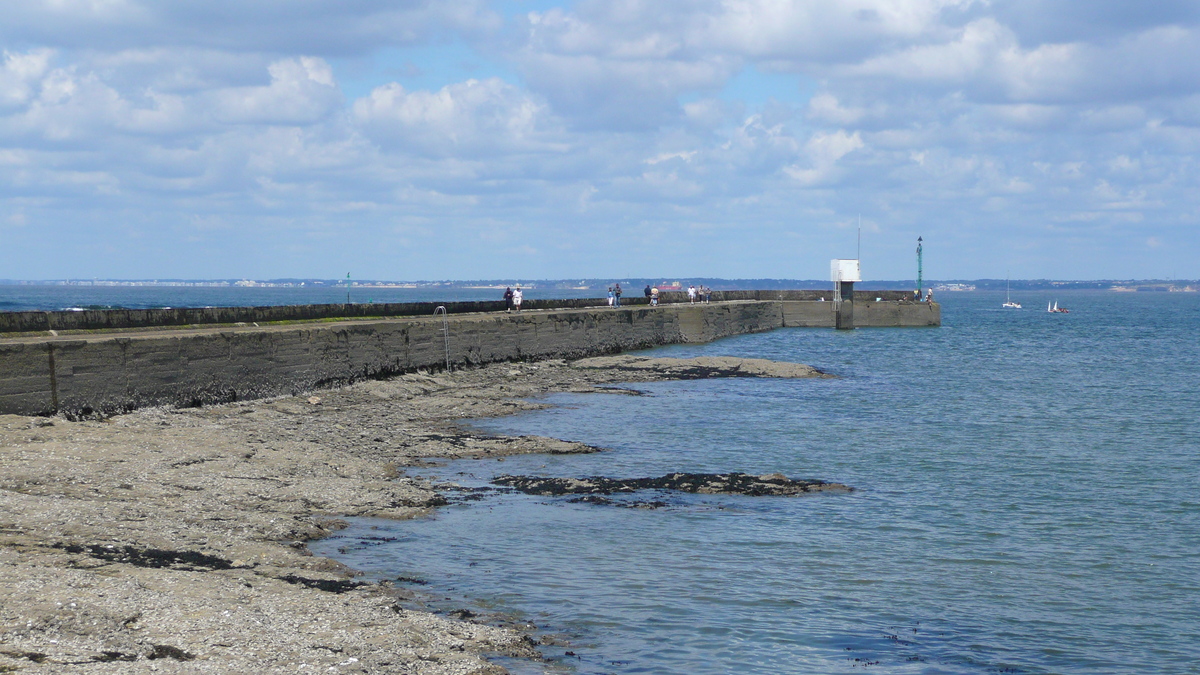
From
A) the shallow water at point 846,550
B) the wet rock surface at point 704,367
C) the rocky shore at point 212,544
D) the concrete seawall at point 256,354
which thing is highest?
the concrete seawall at point 256,354

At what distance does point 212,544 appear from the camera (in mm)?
10805

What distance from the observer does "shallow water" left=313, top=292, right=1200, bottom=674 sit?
9.49 m

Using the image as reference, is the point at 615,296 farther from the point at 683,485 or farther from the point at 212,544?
the point at 212,544

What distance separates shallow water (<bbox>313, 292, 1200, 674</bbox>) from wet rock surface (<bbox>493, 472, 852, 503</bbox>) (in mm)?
468

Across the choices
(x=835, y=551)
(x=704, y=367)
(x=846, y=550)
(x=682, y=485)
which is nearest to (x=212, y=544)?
(x=835, y=551)

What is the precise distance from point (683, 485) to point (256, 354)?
39.2 feet

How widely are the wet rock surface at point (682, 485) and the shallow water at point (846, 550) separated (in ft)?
1.54

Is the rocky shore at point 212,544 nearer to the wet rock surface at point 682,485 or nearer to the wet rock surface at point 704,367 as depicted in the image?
the wet rock surface at point 682,485

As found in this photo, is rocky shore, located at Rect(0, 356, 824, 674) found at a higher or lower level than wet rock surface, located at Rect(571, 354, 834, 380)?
higher

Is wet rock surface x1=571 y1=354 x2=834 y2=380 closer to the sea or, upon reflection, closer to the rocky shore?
the sea

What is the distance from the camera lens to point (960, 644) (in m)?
9.59

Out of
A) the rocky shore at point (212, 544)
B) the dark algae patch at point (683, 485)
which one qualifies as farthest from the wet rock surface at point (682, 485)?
the rocky shore at point (212, 544)

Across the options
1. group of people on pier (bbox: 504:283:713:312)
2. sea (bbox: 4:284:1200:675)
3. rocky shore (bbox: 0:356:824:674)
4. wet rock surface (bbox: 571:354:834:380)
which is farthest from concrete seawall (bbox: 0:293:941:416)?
sea (bbox: 4:284:1200:675)

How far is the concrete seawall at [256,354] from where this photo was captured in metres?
18.3
